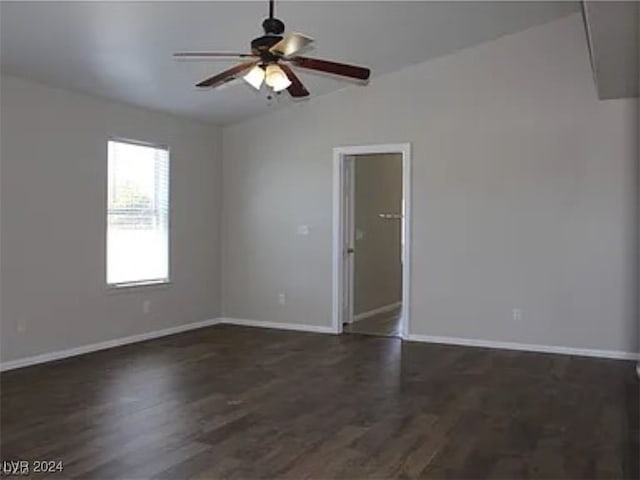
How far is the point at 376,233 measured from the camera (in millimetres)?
8977

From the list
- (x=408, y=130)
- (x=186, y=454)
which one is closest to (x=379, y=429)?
(x=186, y=454)

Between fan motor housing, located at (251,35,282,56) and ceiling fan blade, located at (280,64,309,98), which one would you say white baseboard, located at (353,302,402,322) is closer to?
ceiling fan blade, located at (280,64,309,98)

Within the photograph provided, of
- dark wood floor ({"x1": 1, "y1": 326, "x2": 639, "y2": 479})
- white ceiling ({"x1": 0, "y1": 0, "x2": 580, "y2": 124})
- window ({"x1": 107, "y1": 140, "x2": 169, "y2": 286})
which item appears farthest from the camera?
window ({"x1": 107, "y1": 140, "x2": 169, "y2": 286})

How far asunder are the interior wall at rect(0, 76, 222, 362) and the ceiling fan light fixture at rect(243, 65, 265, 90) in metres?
2.65

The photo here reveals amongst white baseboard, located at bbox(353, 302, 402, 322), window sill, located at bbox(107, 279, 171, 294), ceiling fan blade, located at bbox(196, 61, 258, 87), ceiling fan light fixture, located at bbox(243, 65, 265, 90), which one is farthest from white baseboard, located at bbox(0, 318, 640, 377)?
ceiling fan light fixture, located at bbox(243, 65, 265, 90)

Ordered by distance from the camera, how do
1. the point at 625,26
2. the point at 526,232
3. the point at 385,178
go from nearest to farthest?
the point at 625,26
the point at 526,232
the point at 385,178

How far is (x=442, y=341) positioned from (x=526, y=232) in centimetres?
142

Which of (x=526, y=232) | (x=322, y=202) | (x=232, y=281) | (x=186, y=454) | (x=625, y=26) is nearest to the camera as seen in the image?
(x=186, y=454)

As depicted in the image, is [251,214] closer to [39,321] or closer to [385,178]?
[385,178]

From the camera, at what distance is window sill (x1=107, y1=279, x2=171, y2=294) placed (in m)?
6.65

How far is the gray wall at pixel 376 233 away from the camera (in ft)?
27.6

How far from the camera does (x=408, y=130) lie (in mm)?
7113

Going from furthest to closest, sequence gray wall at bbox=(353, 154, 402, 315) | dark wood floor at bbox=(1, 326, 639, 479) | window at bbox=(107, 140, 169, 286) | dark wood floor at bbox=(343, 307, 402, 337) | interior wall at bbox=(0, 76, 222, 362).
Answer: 1. gray wall at bbox=(353, 154, 402, 315)
2. dark wood floor at bbox=(343, 307, 402, 337)
3. window at bbox=(107, 140, 169, 286)
4. interior wall at bbox=(0, 76, 222, 362)
5. dark wood floor at bbox=(1, 326, 639, 479)

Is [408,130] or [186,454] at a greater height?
[408,130]
